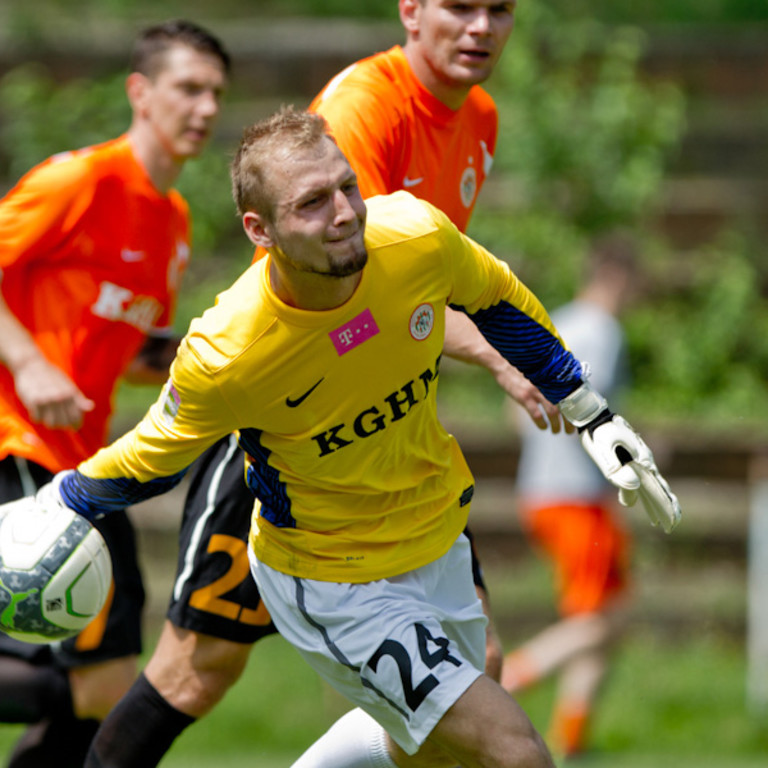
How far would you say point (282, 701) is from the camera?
818 centimetres

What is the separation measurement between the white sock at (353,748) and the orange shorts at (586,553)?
349 cm

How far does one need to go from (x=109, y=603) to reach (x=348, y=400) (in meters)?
1.61

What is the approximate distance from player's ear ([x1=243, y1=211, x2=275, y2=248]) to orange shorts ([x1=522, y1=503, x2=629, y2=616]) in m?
4.37

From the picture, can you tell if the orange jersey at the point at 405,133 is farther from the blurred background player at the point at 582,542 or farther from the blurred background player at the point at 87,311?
the blurred background player at the point at 582,542

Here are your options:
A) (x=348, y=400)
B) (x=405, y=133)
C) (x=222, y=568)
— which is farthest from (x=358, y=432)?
(x=405, y=133)

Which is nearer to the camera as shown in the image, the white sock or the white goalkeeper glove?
the white goalkeeper glove

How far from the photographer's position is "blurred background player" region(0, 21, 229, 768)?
4367mm

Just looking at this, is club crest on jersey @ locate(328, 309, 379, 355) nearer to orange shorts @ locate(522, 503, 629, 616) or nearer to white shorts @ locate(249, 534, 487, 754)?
white shorts @ locate(249, 534, 487, 754)

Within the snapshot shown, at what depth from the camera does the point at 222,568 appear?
394 centimetres

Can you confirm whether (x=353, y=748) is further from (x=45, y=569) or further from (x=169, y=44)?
(x=169, y=44)

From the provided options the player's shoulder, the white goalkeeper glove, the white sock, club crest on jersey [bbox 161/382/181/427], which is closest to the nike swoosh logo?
club crest on jersey [bbox 161/382/181/427]

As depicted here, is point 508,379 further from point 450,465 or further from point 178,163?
point 178,163

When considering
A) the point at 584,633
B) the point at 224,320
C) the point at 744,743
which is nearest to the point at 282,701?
the point at 584,633

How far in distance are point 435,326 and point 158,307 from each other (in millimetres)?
1634
